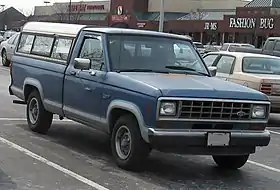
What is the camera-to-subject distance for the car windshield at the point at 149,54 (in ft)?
28.3

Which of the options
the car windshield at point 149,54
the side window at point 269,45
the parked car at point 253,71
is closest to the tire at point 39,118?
the car windshield at point 149,54

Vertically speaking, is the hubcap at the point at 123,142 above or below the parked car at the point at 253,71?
below

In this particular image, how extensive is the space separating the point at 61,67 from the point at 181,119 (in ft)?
9.45

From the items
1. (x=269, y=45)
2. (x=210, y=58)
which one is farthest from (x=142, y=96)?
(x=269, y=45)

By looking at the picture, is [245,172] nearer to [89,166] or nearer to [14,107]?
[89,166]

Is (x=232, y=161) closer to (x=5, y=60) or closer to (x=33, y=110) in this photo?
(x=33, y=110)

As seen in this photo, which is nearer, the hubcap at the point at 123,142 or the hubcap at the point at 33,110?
the hubcap at the point at 123,142

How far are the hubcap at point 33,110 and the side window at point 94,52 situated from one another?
162 cm

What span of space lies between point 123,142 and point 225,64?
689cm

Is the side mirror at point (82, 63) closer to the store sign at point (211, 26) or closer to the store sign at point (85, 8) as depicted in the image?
the store sign at point (211, 26)

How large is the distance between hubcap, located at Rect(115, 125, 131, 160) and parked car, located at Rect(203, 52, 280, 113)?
5687 millimetres

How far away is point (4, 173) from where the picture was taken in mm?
7398

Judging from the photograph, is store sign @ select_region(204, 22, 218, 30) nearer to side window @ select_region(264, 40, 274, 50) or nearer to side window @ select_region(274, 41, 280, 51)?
side window @ select_region(264, 40, 274, 50)

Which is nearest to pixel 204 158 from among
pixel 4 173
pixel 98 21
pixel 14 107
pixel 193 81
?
pixel 193 81
